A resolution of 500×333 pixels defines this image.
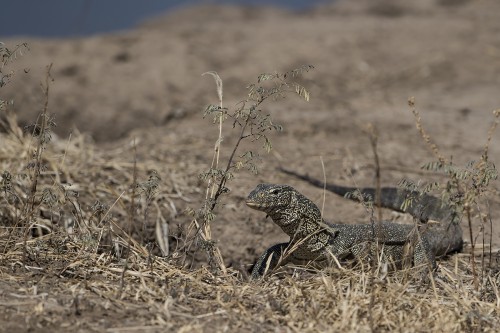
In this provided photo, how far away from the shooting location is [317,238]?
17.5 feet

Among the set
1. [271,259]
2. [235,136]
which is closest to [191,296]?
[271,259]

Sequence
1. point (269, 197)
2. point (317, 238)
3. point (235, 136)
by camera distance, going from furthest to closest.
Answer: point (235, 136), point (317, 238), point (269, 197)

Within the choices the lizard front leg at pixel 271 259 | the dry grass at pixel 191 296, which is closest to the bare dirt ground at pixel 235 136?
the dry grass at pixel 191 296

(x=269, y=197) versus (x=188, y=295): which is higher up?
(x=269, y=197)

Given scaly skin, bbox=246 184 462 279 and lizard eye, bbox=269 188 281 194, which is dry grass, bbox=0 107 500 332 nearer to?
scaly skin, bbox=246 184 462 279

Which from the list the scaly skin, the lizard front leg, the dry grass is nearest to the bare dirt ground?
the dry grass

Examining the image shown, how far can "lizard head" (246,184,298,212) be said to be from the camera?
489 cm

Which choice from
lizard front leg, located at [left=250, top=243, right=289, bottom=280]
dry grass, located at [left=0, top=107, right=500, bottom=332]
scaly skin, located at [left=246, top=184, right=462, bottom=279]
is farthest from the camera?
lizard front leg, located at [left=250, top=243, right=289, bottom=280]

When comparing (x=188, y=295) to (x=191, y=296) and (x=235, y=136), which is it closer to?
(x=191, y=296)

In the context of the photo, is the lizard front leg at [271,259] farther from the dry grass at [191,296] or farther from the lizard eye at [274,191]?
the lizard eye at [274,191]

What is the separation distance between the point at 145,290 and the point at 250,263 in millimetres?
1860

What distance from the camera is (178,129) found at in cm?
962

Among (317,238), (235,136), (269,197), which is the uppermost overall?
(269,197)

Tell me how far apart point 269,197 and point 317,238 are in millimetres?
559
